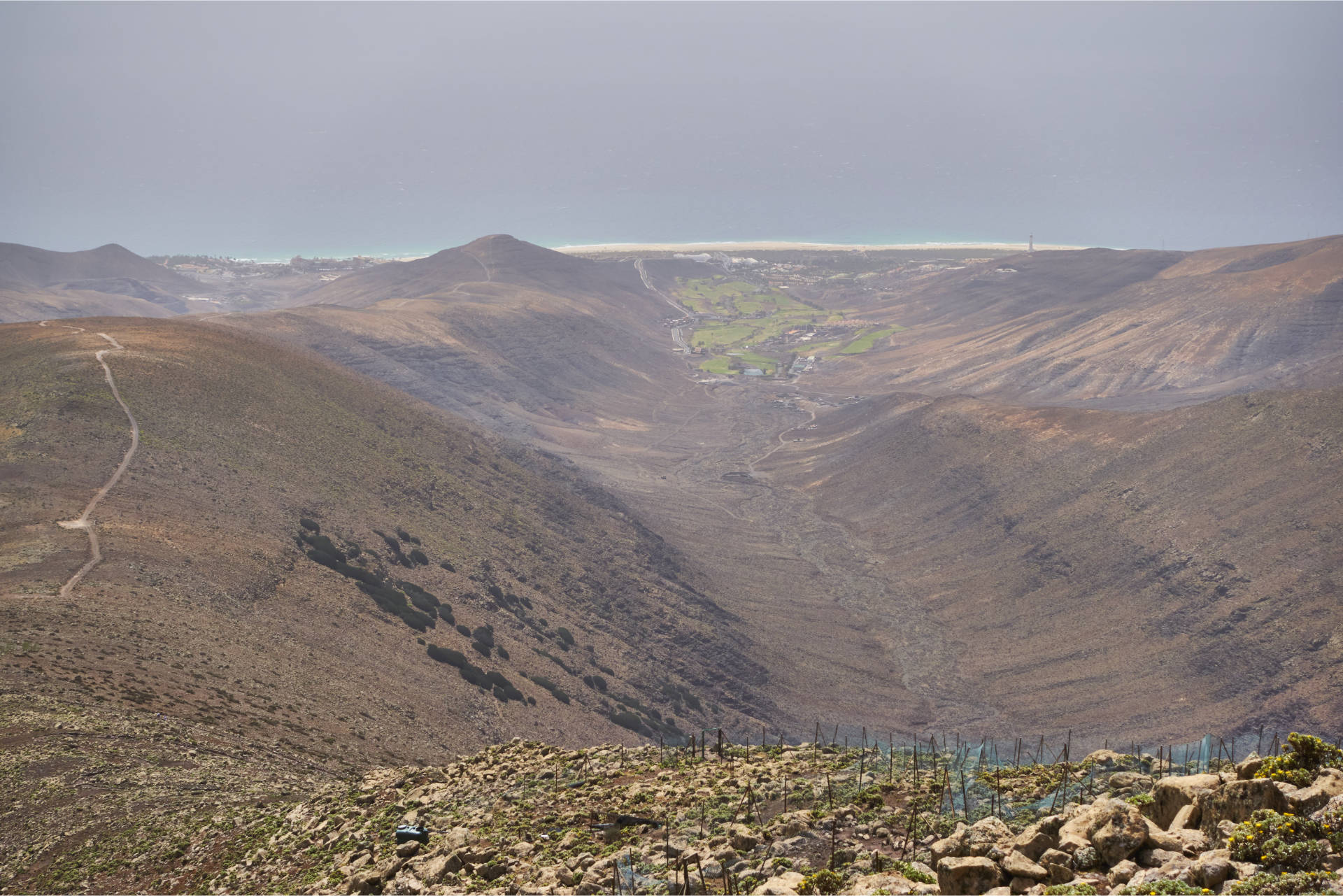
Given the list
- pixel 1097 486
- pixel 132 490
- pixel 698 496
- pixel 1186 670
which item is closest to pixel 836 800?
pixel 132 490

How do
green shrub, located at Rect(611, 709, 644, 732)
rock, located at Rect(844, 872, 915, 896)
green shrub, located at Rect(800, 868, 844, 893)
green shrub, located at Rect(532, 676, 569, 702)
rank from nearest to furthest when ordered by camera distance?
rock, located at Rect(844, 872, 915, 896)
green shrub, located at Rect(800, 868, 844, 893)
green shrub, located at Rect(532, 676, 569, 702)
green shrub, located at Rect(611, 709, 644, 732)

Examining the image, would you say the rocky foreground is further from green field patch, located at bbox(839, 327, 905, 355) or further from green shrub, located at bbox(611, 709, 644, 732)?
green field patch, located at bbox(839, 327, 905, 355)

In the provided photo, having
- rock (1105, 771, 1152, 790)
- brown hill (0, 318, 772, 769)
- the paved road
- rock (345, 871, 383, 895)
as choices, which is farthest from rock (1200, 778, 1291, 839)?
the paved road

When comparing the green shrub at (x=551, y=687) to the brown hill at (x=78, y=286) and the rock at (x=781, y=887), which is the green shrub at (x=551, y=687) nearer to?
the rock at (x=781, y=887)

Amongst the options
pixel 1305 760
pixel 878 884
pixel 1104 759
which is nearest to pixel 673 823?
pixel 878 884

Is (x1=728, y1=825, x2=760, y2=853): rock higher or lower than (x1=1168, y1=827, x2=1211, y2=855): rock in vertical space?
lower

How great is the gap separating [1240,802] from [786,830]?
701cm

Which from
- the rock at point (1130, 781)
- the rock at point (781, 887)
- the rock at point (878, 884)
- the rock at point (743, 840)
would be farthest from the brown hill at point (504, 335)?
the rock at point (878, 884)

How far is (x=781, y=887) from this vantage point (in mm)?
11570

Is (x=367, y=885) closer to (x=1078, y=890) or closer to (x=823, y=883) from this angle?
(x=823, y=883)

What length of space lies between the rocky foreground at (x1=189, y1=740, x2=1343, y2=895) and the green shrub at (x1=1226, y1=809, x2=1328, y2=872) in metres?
0.02

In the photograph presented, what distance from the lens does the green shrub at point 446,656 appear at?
114 ft

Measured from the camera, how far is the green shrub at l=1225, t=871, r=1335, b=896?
850 cm

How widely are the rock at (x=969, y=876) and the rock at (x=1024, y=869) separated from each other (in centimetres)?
15
